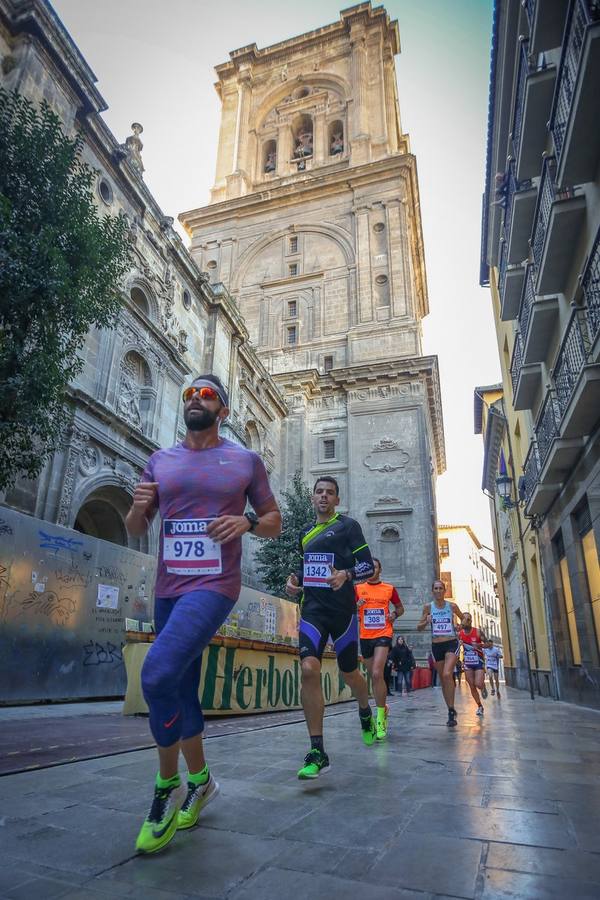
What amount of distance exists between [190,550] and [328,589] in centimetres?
189

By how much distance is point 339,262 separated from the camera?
35.9 metres

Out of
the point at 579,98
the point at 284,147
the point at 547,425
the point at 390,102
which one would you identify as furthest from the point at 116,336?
the point at 390,102

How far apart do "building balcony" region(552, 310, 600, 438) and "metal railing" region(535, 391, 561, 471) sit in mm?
306

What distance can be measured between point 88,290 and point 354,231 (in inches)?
1159

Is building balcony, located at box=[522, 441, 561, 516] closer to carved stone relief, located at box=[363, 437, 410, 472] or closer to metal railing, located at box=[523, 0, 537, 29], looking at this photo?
metal railing, located at box=[523, 0, 537, 29]

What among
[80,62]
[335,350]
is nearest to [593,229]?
[80,62]

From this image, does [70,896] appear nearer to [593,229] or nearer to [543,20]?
[593,229]

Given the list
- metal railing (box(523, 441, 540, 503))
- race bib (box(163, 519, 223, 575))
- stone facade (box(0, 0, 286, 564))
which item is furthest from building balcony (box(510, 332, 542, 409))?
race bib (box(163, 519, 223, 575))

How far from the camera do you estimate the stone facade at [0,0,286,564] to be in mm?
13414

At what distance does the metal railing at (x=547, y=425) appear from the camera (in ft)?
35.6

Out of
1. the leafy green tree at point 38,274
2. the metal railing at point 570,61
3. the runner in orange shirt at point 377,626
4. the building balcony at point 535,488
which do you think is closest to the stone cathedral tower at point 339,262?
the building balcony at point 535,488

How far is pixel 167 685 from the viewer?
2354mm

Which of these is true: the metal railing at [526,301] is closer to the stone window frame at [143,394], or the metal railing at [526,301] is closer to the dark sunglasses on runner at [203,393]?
the stone window frame at [143,394]

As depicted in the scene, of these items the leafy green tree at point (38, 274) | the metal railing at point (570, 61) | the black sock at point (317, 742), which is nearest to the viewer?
the black sock at point (317, 742)
